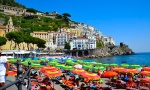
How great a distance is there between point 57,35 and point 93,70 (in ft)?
285

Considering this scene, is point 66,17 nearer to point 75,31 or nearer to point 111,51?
point 75,31

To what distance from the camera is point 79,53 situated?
118 metres

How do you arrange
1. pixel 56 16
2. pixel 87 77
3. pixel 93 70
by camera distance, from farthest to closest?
pixel 56 16 → pixel 93 70 → pixel 87 77

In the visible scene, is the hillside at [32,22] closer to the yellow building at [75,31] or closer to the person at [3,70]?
the yellow building at [75,31]

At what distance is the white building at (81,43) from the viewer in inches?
4634

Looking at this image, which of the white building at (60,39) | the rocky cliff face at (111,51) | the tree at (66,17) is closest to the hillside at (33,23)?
the white building at (60,39)

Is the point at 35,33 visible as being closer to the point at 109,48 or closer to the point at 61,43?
the point at 61,43

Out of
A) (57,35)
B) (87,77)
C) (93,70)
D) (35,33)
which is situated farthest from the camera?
(57,35)

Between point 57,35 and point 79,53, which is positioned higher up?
point 57,35

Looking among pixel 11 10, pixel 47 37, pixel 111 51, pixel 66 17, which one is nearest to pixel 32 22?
pixel 47 37

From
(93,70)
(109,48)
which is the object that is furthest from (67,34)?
(93,70)

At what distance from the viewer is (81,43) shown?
12038 cm

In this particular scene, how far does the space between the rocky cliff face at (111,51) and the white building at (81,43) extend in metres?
6.52

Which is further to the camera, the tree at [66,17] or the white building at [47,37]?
the tree at [66,17]
